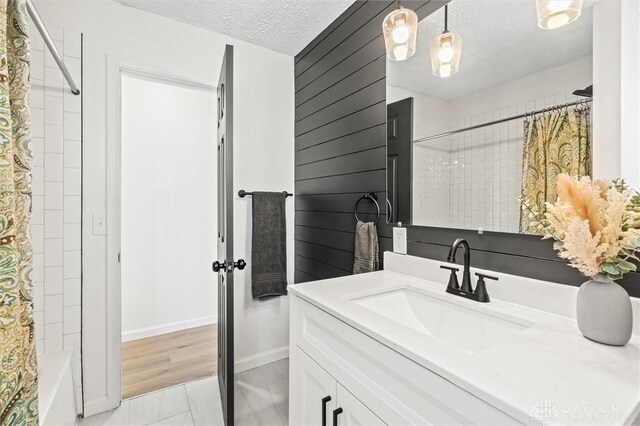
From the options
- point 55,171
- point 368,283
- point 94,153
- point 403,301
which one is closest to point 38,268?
point 55,171

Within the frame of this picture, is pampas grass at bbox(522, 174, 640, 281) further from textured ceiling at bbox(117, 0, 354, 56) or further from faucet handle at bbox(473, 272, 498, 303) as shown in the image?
textured ceiling at bbox(117, 0, 354, 56)

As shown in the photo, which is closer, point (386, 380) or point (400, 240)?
point (386, 380)

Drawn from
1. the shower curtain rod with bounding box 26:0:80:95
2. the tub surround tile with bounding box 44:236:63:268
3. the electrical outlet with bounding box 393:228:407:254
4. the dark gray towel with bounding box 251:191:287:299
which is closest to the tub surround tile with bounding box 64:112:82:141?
the shower curtain rod with bounding box 26:0:80:95

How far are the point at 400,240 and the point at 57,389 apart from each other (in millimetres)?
1741

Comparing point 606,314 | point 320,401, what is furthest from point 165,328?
point 606,314

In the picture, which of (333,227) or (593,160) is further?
(333,227)

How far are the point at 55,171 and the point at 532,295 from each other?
232cm

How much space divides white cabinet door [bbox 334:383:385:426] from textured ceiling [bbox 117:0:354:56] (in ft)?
6.80

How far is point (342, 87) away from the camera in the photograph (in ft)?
6.49

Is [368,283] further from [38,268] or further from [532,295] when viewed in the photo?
[38,268]

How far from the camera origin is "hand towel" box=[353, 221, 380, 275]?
65.3 inches

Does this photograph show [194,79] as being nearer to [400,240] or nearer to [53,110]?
[53,110]

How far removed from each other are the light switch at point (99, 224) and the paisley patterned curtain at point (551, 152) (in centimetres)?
212

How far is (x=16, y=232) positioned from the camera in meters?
0.80
